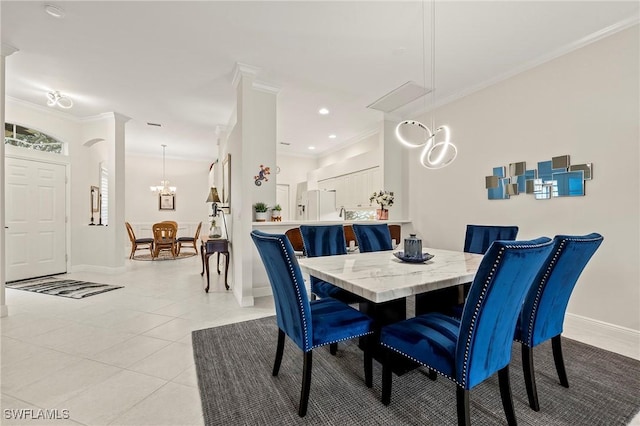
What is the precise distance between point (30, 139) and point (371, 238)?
583cm

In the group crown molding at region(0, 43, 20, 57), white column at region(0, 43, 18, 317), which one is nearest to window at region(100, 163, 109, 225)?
white column at region(0, 43, 18, 317)

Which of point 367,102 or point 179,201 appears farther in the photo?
point 179,201

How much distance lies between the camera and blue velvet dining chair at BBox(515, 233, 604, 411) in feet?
5.04

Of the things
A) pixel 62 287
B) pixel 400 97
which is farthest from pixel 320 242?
pixel 62 287

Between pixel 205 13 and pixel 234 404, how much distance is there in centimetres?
307

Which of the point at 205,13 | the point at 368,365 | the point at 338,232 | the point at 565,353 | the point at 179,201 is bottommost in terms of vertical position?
the point at 565,353

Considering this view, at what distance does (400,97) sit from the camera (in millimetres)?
4137

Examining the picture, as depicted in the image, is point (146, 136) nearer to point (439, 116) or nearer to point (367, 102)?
point (367, 102)

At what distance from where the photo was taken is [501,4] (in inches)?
92.6

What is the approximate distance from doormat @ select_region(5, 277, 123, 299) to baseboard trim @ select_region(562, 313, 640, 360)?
5667 millimetres

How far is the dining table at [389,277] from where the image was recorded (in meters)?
1.44

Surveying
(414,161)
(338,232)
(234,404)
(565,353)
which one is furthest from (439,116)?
(234,404)

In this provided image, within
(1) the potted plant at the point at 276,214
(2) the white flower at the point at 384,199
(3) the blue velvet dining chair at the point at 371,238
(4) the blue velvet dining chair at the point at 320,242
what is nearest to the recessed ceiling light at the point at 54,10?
(1) the potted plant at the point at 276,214

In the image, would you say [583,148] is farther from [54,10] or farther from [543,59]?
[54,10]
